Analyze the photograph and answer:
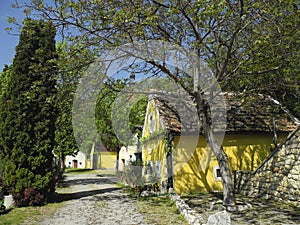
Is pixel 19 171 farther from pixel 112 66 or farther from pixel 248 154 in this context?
pixel 248 154

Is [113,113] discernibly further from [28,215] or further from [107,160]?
[107,160]

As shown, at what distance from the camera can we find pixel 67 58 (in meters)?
10.4

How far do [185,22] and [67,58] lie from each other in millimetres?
4479

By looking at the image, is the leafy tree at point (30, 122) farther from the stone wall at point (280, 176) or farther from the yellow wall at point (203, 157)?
the stone wall at point (280, 176)

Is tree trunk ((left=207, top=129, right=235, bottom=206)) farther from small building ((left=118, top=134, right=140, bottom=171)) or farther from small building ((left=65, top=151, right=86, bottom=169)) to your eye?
small building ((left=65, top=151, right=86, bottom=169))

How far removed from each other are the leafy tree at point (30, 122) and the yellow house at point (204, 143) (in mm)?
5161

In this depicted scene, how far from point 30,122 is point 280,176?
386 inches

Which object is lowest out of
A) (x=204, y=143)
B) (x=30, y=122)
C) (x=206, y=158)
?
(x=206, y=158)

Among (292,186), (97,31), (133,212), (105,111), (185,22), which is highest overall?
(185,22)

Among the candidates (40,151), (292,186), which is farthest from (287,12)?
(40,151)

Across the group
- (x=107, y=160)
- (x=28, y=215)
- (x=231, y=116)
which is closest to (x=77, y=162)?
(x=107, y=160)

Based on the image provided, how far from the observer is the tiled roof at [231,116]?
1442cm

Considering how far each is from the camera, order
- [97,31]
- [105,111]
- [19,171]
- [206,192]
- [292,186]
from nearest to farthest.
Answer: [97,31], [292,186], [19,171], [206,192], [105,111]

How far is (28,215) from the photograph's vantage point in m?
9.77
